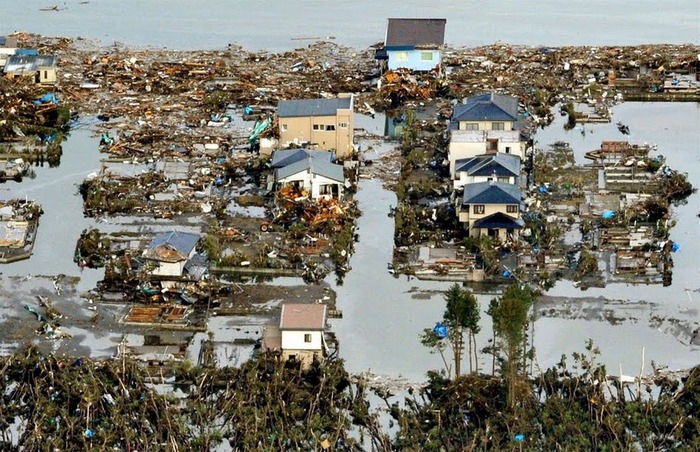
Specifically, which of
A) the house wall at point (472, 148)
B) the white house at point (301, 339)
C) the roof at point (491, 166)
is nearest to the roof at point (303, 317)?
the white house at point (301, 339)

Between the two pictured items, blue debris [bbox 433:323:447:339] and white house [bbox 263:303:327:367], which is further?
blue debris [bbox 433:323:447:339]

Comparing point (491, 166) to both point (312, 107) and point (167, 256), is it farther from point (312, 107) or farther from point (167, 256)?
point (167, 256)

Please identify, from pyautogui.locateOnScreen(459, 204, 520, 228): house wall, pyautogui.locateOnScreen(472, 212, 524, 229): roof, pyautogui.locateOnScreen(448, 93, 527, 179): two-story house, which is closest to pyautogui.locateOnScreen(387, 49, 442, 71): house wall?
pyautogui.locateOnScreen(448, 93, 527, 179): two-story house

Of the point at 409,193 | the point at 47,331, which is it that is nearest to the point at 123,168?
the point at 409,193

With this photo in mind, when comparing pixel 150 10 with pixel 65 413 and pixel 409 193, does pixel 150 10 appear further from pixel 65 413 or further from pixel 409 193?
pixel 65 413

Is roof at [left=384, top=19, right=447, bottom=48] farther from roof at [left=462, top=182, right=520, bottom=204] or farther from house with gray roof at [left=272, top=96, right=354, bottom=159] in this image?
roof at [left=462, top=182, right=520, bottom=204]

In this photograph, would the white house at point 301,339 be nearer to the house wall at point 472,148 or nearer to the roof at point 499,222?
the roof at point 499,222
